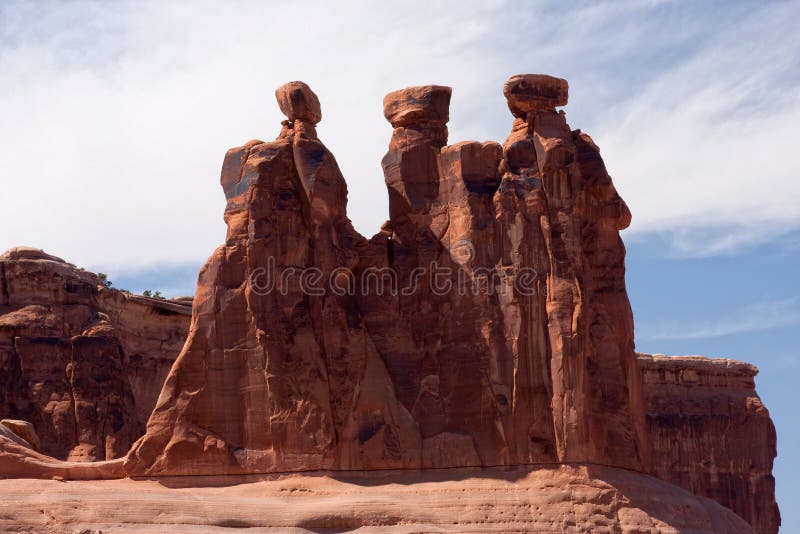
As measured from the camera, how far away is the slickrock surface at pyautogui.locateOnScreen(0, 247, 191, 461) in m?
55.9

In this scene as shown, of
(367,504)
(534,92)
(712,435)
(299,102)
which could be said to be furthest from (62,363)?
(712,435)

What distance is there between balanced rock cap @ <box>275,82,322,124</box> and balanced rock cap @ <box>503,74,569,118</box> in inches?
189

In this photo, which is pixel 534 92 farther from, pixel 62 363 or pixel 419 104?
pixel 62 363

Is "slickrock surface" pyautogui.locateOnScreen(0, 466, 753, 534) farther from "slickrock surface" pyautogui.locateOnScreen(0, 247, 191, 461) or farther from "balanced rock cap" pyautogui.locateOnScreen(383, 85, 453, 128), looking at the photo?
"slickrock surface" pyautogui.locateOnScreen(0, 247, 191, 461)

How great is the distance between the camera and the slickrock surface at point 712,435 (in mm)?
65375

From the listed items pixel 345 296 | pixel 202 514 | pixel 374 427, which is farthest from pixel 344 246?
pixel 202 514

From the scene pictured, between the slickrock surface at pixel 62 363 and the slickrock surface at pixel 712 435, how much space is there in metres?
19.0

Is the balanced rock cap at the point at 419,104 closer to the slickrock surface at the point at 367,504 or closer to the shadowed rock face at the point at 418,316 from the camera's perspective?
the shadowed rock face at the point at 418,316

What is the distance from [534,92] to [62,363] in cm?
1880

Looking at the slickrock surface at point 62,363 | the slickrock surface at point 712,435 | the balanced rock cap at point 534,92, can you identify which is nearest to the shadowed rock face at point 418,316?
the balanced rock cap at point 534,92

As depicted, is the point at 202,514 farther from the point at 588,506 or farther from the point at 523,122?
the point at 523,122

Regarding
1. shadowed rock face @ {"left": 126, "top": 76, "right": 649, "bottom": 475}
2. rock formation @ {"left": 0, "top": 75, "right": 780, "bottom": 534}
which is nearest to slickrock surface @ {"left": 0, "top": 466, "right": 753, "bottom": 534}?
rock formation @ {"left": 0, "top": 75, "right": 780, "bottom": 534}

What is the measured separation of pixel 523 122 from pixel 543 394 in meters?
7.05

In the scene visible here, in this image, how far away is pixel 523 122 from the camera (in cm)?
4647
